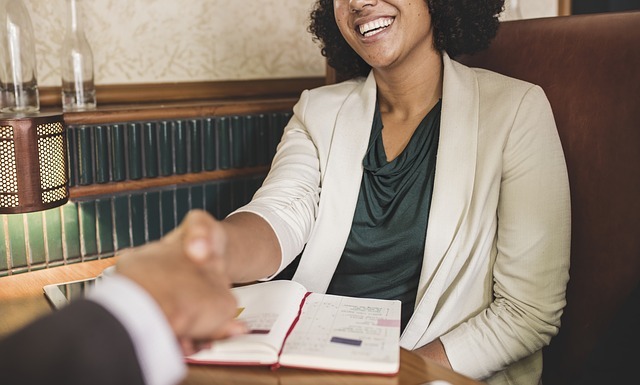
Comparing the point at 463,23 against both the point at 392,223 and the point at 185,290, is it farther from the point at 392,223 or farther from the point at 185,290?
the point at 185,290

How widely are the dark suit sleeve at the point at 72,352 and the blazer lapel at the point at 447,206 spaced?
0.82 metres

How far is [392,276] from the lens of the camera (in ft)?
4.74

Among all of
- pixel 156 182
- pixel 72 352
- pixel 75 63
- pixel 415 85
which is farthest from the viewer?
pixel 156 182

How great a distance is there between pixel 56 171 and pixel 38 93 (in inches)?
12.6

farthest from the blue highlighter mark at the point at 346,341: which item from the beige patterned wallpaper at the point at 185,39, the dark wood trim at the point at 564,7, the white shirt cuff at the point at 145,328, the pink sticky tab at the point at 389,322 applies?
the dark wood trim at the point at 564,7

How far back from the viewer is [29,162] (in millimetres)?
1409

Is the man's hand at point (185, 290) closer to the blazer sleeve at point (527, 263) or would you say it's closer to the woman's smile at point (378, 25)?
the blazer sleeve at point (527, 263)

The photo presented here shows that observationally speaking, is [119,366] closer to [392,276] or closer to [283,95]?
[392,276]

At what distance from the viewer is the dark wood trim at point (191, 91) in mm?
1821

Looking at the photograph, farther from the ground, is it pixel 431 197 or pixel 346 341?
pixel 431 197

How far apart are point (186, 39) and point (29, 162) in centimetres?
70

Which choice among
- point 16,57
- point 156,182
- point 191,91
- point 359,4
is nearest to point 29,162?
point 16,57

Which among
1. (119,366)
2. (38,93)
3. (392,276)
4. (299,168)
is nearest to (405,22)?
(299,168)

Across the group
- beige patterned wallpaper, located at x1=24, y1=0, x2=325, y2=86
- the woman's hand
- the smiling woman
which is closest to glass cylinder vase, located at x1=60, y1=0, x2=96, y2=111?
beige patterned wallpaper, located at x1=24, y1=0, x2=325, y2=86
